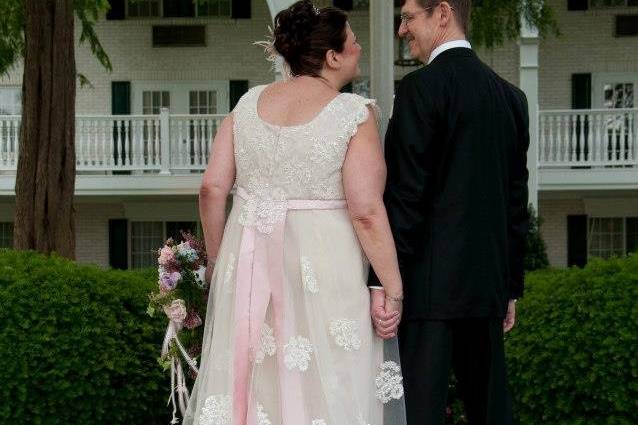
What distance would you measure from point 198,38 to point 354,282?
60.5 feet

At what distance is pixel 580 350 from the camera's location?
205 inches

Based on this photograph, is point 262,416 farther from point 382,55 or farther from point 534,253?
point 534,253

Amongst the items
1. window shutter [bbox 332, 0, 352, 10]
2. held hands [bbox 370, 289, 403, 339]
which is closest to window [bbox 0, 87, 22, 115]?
window shutter [bbox 332, 0, 352, 10]

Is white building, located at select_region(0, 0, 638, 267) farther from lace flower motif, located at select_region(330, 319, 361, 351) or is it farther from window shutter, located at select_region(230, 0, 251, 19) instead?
lace flower motif, located at select_region(330, 319, 361, 351)

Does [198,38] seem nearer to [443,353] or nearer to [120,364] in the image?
[120,364]

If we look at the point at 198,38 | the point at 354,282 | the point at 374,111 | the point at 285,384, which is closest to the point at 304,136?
the point at 374,111

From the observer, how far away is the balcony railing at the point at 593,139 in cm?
1842

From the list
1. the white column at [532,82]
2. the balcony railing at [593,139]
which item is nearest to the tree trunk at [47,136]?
the white column at [532,82]

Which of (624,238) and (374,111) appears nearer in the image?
(374,111)

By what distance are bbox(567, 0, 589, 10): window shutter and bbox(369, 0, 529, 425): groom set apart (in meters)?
18.2

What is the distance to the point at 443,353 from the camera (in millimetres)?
3557

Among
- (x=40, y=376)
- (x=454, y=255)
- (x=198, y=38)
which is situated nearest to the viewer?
(x=454, y=255)

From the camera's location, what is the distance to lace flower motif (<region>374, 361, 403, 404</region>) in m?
3.65

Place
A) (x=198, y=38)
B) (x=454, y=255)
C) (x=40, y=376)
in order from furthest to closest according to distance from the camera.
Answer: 1. (x=198, y=38)
2. (x=40, y=376)
3. (x=454, y=255)
